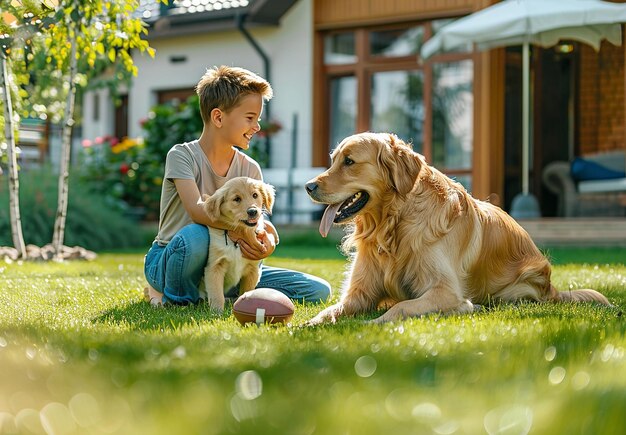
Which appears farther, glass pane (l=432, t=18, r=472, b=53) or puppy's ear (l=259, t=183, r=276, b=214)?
glass pane (l=432, t=18, r=472, b=53)

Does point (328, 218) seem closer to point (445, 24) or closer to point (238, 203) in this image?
point (238, 203)

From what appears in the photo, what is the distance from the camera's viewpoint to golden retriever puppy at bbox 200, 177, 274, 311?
16.4 ft

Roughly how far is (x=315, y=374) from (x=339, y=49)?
13.5 m

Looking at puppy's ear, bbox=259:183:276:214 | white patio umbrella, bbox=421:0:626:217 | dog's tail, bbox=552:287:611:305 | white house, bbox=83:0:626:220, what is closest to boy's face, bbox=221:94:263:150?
puppy's ear, bbox=259:183:276:214

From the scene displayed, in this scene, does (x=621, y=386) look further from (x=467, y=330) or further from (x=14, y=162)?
(x=14, y=162)

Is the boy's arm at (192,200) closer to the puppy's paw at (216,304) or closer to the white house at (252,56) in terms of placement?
the puppy's paw at (216,304)

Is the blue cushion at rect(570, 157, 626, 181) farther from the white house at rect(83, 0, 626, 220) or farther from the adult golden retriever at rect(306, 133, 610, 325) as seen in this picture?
the adult golden retriever at rect(306, 133, 610, 325)

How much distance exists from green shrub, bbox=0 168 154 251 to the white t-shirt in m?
6.64

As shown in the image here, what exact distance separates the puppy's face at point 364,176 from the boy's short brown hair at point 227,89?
862 millimetres

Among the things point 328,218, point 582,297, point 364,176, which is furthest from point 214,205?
point 582,297

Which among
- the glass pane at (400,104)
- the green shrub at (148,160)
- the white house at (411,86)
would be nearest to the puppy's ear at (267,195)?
the white house at (411,86)

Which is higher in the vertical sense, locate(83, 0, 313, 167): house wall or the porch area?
locate(83, 0, 313, 167): house wall

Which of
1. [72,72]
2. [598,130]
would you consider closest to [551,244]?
[598,130]

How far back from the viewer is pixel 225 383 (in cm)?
260
